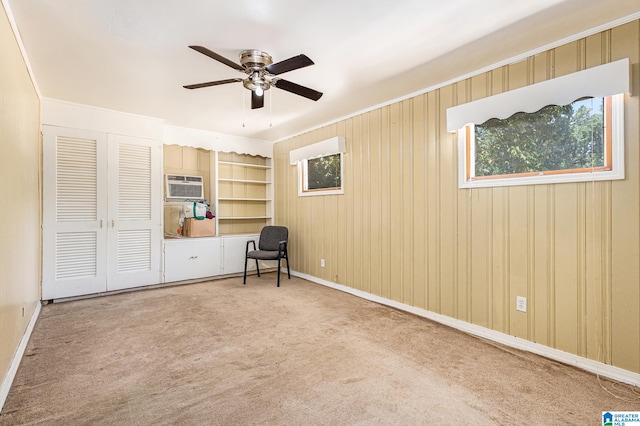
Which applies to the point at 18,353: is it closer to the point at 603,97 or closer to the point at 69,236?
the point at 69,236

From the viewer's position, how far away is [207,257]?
191 inches

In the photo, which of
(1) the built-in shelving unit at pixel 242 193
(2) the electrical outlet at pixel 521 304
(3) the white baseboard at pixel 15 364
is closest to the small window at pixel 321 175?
(1) the built-in shelving unit at pixel 242 193

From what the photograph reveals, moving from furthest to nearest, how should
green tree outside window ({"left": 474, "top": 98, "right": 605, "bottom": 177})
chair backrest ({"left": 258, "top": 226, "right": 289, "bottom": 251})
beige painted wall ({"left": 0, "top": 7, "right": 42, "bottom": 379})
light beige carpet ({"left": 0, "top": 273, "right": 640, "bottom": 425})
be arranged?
chair backrest ({"left": 258, "top": 226, "right": 289, "bottom": 251}), green tree outside window ({"left": 474, "top": 98, "right": 605, "bottom": 177}), beige painted wall ({"left": 0, "top": 7, "right": 42, "bottom": 379}), light beige carpet ({"left": 0, "top": 273, "right": 640, "bottom": 425})

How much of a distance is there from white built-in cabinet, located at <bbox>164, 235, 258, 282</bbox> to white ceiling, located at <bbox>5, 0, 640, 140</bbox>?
2184 mm

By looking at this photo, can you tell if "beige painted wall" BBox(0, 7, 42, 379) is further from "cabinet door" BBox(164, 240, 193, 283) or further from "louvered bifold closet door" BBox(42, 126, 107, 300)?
"cabinet door" BBox(164, 240, 193, 283)

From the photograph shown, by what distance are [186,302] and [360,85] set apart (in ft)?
10.4

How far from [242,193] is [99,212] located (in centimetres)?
219

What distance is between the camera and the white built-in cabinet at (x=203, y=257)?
4.50 meters

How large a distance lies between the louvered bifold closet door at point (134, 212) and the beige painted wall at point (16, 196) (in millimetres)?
866

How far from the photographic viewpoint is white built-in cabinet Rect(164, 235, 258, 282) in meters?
4.50

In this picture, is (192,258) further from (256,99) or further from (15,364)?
(256,99)

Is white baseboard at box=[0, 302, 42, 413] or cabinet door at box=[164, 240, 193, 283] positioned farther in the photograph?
cabinet door at box=[164, 240, 193, 283]

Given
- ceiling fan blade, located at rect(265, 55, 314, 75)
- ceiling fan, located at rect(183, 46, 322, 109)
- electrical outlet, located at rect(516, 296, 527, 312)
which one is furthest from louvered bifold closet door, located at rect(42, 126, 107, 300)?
electrical outlet, located at rect(516, 296, 527, 312)

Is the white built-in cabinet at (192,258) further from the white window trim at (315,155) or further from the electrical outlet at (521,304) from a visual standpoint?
the electrical outlet at (521,304)
